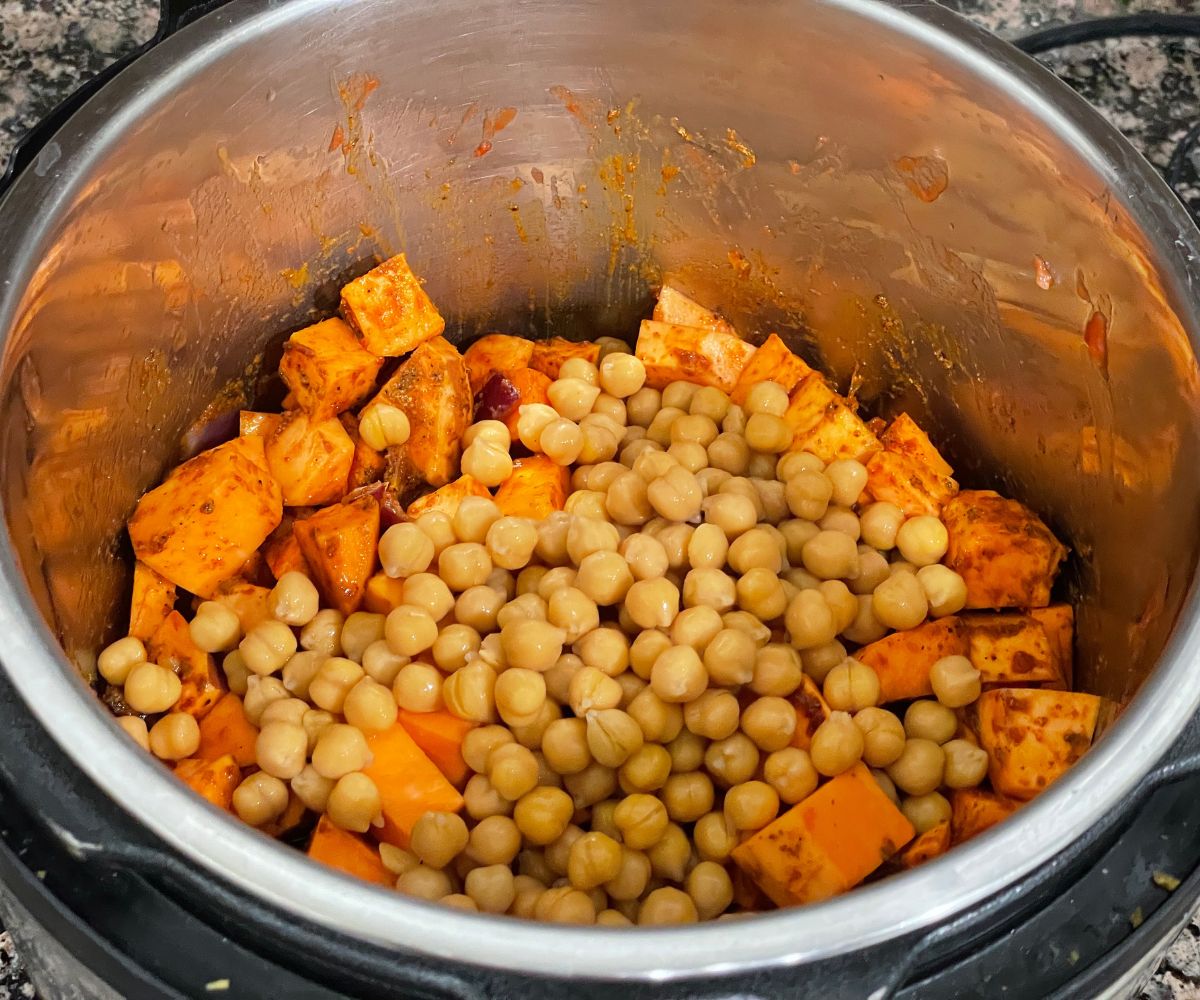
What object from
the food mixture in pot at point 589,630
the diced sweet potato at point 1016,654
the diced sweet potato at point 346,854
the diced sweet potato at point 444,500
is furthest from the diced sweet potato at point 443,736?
the diced sweet potato at point 1016,654

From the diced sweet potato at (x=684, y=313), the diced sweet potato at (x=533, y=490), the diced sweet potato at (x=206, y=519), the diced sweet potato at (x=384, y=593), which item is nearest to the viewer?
the diced sweet potato at (x=206, y=519)

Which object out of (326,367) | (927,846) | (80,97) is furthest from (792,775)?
(80,97)

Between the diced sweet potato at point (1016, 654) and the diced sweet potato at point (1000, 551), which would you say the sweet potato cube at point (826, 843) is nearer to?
the diced sweet potato at point (1016, 654)

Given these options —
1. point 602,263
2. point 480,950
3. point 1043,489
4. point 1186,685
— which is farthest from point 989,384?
point 480,950

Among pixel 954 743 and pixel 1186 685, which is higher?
pixel 1186 685

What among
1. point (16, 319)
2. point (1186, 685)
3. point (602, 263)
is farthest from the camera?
point (602, 263)

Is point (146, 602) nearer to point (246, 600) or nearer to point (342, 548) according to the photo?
point (246, 600)

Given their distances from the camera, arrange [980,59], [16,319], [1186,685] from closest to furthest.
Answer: [1186,685], [16,319], [980,59]

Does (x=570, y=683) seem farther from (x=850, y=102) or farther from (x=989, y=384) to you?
(x=850, y=102)
